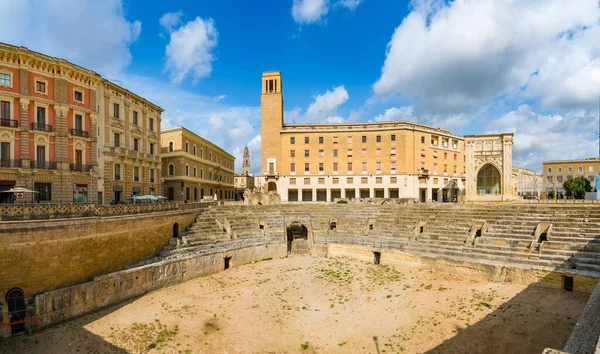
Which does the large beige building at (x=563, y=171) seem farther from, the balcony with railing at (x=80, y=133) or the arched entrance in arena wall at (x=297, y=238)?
the balcony with railing at (x=80, y=133)

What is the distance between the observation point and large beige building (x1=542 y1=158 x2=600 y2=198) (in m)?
76.2

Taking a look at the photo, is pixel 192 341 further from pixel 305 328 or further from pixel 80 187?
pixel 80 187

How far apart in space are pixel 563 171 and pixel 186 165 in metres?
90.9

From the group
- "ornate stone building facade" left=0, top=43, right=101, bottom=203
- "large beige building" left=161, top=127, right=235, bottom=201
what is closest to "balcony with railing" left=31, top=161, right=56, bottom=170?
"ornate stone building facade" left=0, top=43, right=101, bottom=203

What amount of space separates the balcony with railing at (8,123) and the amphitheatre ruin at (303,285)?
44.9ft

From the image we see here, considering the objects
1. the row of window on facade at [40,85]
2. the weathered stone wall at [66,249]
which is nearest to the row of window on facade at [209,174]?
the row of window on facade at [40,85]

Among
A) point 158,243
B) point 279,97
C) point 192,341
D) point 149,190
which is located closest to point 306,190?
point 279,97

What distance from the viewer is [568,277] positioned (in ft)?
56.5

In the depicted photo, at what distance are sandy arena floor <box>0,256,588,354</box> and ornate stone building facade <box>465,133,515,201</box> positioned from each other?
29.6 m

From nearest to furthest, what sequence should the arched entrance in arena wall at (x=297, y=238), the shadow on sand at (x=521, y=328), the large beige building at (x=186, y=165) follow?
the shadow on sand at (x=521, y=328)
the arched entrance in arena wall at (x=297, y=238)
the large beige building at (x=186, y=165)

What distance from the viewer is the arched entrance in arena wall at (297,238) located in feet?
98.9

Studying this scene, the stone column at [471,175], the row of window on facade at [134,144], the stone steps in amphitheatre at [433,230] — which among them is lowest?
the stone steps in amphitheatre at [433,230]

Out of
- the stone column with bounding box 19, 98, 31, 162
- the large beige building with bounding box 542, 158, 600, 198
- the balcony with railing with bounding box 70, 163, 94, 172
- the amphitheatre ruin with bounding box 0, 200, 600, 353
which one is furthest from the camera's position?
the large beige building with bounding box 542, 158, 600, 198

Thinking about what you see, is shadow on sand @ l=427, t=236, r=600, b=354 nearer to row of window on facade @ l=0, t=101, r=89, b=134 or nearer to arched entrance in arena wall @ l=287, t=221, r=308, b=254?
arched entrance in arena wall @ l=287, t=221, r=308, b=254
